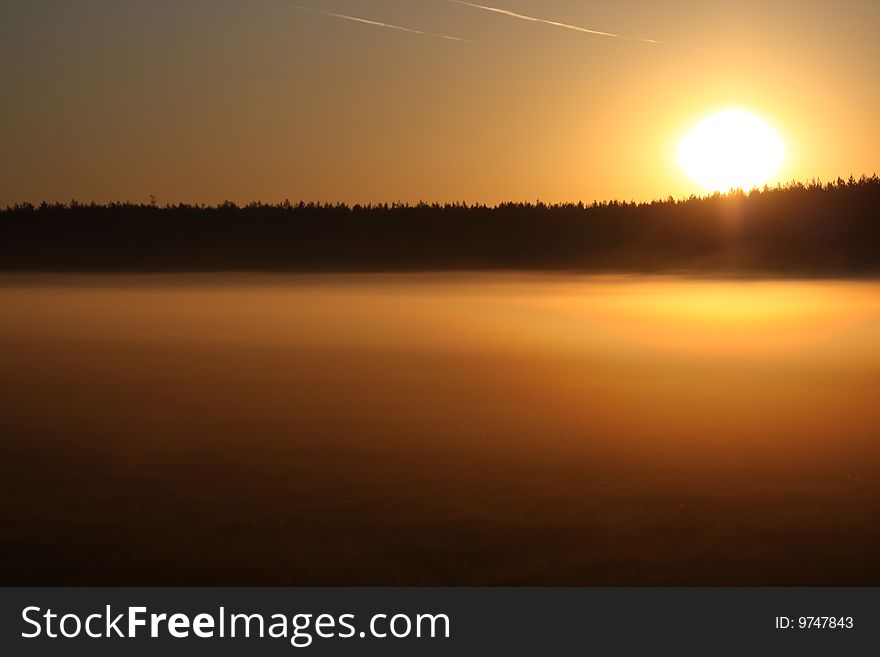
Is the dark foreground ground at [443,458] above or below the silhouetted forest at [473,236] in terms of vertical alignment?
below

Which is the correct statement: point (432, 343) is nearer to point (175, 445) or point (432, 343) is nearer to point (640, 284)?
point (175, 445)

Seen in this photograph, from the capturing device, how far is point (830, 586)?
6691 millimetres

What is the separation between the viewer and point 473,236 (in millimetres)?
52250

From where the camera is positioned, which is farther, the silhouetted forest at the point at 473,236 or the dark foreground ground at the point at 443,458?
the silhouetted forest at the point at 473,236

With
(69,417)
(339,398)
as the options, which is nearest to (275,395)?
(339,398)

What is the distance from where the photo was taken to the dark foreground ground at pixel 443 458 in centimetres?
Result: 719

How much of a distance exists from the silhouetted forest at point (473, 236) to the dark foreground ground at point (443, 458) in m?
22.4

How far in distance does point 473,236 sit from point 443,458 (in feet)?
140

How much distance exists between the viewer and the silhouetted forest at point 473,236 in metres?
43.6

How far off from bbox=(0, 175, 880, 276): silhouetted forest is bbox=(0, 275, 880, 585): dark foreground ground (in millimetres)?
22404

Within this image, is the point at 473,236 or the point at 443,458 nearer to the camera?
the point at 443,458

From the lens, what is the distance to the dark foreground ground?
23.6 feet

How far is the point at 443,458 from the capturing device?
10.0 meters

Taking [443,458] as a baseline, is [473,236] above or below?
above
